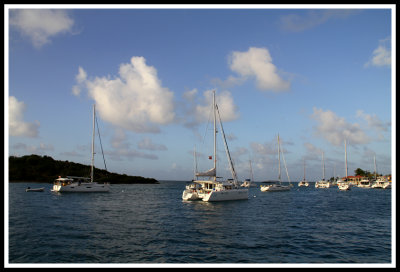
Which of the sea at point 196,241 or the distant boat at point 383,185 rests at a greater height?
the sea at point 196,241

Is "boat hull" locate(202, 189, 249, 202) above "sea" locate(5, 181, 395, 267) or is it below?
above

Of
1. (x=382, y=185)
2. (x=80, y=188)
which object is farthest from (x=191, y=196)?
(x=382, y=185)

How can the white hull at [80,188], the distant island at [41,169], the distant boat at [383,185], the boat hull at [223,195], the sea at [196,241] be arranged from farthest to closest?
the distant island at [41,169], the distant boat at [383,185], the white hull at [80,188], the boat hull at [223,195], the sea at [196,241]

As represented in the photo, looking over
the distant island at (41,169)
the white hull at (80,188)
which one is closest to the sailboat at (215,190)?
the white hull at (80,188)

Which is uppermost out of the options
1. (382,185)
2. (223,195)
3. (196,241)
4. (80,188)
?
(223,195)

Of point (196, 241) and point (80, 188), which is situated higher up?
point (196, 241)

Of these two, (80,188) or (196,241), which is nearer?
(196,241)

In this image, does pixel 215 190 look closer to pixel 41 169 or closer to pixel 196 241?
pixel 196 241

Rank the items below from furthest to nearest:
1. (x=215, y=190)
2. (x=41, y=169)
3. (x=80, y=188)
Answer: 1. (x=41, y=169)
2. (x=80, y=188)
3. (x=215, y=190)

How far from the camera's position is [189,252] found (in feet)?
59.0

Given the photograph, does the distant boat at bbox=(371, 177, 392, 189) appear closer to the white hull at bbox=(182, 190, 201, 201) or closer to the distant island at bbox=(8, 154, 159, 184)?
the white hull at bbox=(182, 190, 201, 201)

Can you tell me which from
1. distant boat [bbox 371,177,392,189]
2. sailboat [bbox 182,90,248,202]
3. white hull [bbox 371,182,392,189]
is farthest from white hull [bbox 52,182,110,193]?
distant boat [bbox 371,177,392,189]

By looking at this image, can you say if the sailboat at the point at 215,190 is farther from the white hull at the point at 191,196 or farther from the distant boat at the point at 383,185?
the distant boat at the point at 383,185
